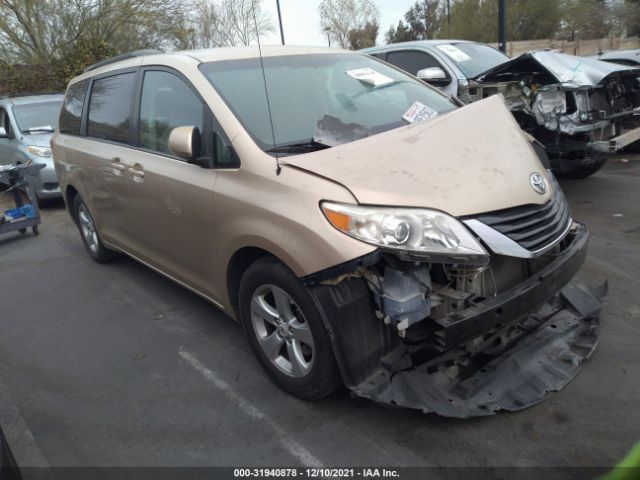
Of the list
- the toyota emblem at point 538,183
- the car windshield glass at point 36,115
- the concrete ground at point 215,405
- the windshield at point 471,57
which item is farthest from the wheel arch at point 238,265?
the car windshield glass at point 36,115

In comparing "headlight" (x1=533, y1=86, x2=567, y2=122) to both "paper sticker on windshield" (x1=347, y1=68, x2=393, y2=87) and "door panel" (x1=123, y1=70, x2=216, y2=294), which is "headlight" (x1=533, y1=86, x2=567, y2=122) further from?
"door panel" (x1=123, y1=70, x2=216, y2=294)

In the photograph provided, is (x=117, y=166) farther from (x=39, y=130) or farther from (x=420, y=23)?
(x=420, y=23)

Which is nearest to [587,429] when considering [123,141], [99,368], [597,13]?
[99,368]

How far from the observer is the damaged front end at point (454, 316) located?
97.6 inches

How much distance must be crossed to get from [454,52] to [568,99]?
85.1 inches

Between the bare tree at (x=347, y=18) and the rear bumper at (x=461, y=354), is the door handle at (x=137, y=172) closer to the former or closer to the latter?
the rear bumper at (x=461, y=354)

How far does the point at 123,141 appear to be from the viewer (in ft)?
14.0

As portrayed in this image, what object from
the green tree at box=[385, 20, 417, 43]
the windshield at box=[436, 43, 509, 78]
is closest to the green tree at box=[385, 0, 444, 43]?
the green tree at box=[385, 20, 417, 43]

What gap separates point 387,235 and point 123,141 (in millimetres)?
2685

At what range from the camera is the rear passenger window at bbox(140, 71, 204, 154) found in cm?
342

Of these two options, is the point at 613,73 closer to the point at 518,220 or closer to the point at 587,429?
the point at 518,220

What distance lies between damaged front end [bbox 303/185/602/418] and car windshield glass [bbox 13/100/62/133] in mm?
8320

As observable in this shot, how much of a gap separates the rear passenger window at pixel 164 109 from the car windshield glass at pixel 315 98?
206 millimetres

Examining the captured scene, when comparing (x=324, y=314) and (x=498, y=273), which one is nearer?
(x=324, y=314)
